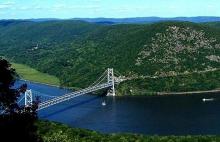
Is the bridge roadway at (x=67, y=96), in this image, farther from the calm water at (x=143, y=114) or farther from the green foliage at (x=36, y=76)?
the green foliage at (x=36, y=76)

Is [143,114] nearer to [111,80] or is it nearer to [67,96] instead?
[67,96]

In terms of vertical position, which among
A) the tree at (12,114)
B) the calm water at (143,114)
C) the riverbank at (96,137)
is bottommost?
the calm water at (143,114)

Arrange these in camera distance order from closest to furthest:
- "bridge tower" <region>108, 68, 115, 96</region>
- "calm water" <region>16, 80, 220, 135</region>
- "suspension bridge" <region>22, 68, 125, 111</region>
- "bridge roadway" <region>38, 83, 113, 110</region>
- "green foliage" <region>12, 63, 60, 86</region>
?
1. "calm water" <region>16, 80, 220, 135</region>
2. "bridge roadway" <region>38, 83, 113, 110</region>
3. "suspension bridge" <region>22, 68, 125, 111</region>
4. "bridge tower" <region>108, 68, 115, 96</region>
5. "green foliage" <region>12, 63, 60, 86</region>

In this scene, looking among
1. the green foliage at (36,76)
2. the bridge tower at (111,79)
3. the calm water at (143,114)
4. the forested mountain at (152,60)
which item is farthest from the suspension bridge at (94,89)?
the green foliage at (36,76)

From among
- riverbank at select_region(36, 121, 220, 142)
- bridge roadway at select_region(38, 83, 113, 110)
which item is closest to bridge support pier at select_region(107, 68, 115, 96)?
bridge roadway at select_region(38, 83, 113, 110)

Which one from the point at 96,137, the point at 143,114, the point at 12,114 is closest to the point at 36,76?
the point at 143,114

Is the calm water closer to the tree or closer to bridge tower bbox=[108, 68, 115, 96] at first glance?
bridge tower bbox=[108, 68, 115, 96]

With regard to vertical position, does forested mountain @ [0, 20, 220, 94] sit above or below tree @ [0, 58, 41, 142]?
below
